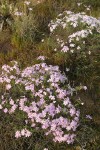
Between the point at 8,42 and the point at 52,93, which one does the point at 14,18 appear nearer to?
the point at 8,42

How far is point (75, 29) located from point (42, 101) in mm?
2105

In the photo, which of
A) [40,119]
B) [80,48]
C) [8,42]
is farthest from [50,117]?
[8,42]

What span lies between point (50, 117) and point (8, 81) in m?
0.95

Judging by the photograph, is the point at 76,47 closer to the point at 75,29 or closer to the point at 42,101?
the point at 75,29

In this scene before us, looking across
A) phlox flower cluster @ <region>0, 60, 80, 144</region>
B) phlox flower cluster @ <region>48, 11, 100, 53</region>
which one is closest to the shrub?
phlox flower cluster @ <region>48, 11, 100, 53</region>

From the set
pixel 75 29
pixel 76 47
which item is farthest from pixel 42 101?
pixel 75 29

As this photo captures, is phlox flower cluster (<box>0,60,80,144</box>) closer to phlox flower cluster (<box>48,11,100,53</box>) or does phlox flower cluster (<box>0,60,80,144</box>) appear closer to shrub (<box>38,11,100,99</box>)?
shrub (<box>38,11,100,99</box>)

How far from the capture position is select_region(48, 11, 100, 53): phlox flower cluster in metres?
7.20

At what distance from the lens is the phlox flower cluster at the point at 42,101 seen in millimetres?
5859

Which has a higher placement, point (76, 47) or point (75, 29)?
point (75, 29)

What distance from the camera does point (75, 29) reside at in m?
7.61

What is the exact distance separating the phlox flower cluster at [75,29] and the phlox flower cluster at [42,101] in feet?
2.93

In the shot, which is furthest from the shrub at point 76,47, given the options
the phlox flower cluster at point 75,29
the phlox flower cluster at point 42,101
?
the phlox flower cluster at point 42,101

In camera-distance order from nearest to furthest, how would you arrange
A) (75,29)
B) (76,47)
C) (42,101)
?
(42,101) < (76,47) < (75,29)
